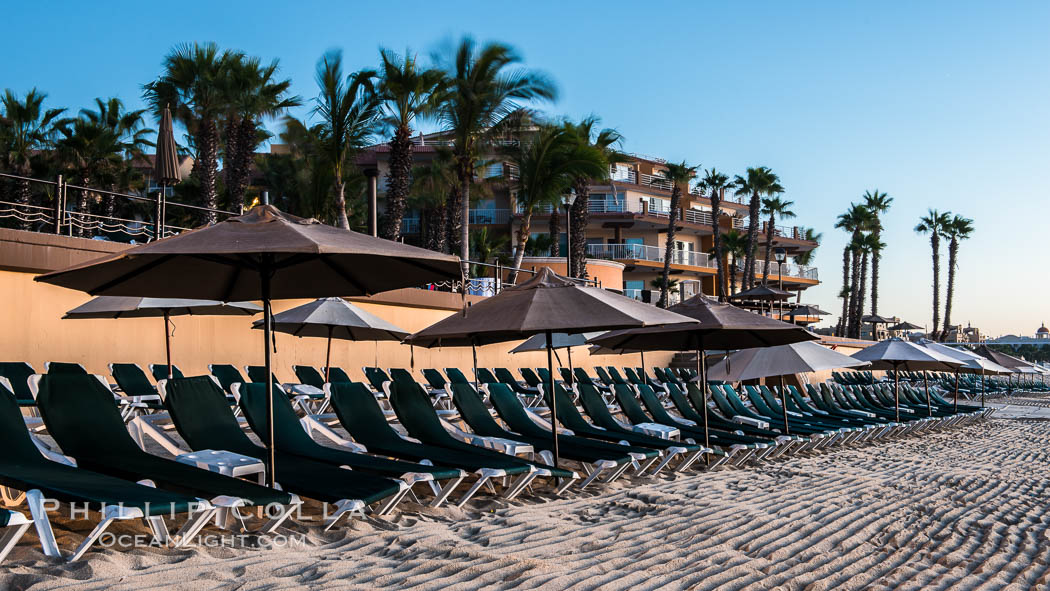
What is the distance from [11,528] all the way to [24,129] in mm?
28132

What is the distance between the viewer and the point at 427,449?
6.05 metres

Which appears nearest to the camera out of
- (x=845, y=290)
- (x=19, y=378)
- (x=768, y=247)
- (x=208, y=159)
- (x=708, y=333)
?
(x=19, y=378)

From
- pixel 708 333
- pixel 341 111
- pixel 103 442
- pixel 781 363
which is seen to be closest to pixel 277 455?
pixel 103 442

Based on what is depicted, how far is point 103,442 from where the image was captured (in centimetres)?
489

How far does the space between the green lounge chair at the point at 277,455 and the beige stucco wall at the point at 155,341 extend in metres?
6.73

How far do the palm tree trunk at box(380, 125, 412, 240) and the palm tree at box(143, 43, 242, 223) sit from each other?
5.00 meters

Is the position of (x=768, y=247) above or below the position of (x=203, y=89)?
below

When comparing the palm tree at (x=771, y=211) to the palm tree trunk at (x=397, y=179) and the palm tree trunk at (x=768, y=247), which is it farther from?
the palm tree trunk at (x=397, y=179)

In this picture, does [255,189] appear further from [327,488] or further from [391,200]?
[327,488]

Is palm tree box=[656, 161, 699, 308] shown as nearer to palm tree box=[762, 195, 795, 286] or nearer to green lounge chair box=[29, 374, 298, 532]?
palm tree box=[762, 195, 795, 286]

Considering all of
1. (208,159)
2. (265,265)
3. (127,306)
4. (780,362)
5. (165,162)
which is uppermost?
(208,159)

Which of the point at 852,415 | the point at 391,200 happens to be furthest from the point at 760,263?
the point at 852,415

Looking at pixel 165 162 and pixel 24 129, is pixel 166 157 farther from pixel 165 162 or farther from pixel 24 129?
pixel 24 129

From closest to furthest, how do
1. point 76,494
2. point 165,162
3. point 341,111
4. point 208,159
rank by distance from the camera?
1. point 76,494
2. point 165,162
3. point 341,111
4. point 208,159
